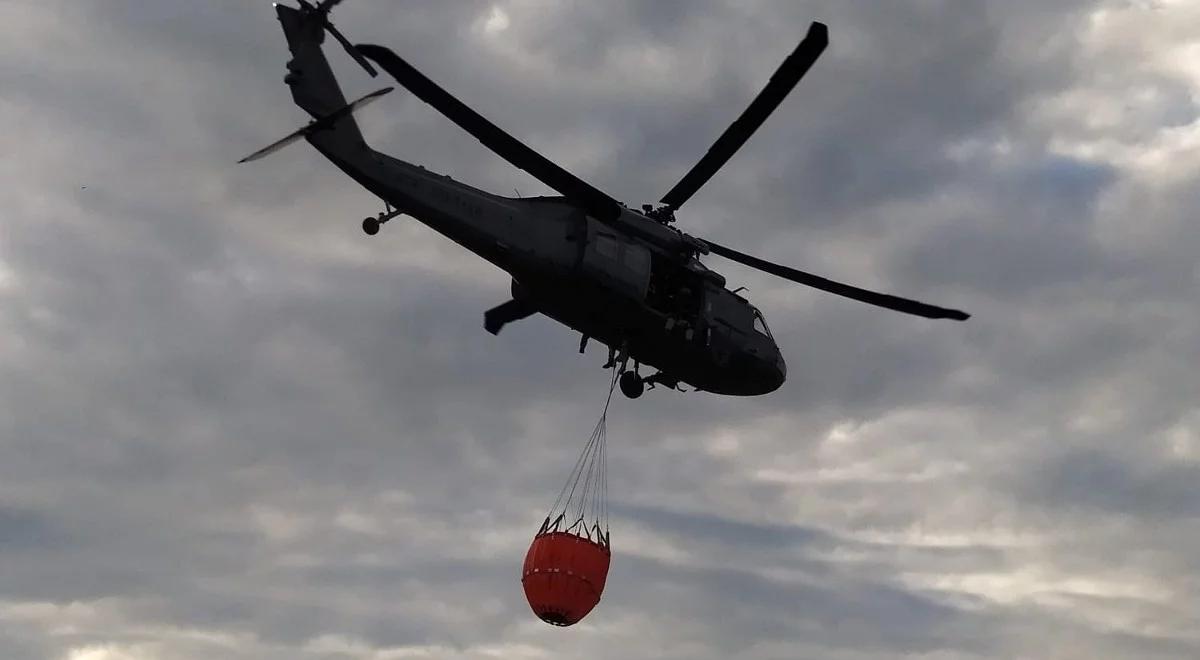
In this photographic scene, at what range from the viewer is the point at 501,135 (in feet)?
78.2

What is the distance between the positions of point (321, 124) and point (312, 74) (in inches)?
66.2

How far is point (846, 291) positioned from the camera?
93.4 ft

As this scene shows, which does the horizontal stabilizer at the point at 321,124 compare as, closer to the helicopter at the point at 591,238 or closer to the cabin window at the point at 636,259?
the helicopter at the point at 591,238

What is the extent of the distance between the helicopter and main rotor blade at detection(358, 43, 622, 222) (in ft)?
0.08

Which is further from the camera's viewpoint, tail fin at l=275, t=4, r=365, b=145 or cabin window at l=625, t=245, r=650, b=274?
cabin window at l=625, t=245, r=650, b=274

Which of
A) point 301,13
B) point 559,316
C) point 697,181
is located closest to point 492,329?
point 559,316

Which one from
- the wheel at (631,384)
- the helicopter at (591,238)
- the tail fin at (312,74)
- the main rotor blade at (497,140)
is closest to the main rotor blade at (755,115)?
the helicopter at (591,238)

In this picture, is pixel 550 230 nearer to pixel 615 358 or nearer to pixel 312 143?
pixel 615 358

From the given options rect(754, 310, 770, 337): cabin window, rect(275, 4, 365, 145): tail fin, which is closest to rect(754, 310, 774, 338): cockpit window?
rect(754, 310, 770, 337): cabin window

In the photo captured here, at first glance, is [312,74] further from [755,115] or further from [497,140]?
[755,115]

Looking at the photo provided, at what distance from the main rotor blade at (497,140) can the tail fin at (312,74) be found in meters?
3.17

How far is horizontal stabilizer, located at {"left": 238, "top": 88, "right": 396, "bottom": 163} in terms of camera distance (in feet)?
76.8

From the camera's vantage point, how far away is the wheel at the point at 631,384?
29453mm

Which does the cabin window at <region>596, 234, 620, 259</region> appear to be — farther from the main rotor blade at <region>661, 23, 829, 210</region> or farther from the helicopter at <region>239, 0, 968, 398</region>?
the main rotor blade at <region>661, 23, 829, 210</region>
